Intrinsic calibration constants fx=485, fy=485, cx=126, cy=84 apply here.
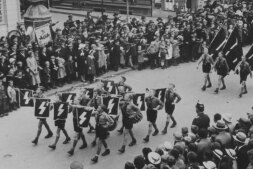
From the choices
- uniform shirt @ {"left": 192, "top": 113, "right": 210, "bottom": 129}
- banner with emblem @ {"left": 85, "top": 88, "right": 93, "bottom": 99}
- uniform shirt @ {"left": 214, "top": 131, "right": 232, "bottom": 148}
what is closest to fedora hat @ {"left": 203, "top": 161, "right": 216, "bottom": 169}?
uniform shirt @ {"left": 214, "top": 131, "right": 232, "bottom": 148}

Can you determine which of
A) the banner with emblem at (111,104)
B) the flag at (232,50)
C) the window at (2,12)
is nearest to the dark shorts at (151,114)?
the banner with emblem at (111,104)

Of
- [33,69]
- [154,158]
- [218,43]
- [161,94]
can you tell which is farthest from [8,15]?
[154,158]

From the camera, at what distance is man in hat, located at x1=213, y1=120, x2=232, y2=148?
1123 cm

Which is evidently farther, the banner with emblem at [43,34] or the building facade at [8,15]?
the building facade at [8,15]

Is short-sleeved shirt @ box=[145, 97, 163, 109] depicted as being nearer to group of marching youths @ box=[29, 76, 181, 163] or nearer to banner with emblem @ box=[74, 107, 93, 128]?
group of marching youths @ box=[29, 76, 181, 163]

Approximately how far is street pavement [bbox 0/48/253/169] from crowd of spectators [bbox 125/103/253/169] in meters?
2.70

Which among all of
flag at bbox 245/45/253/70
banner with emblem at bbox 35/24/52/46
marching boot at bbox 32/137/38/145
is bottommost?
marching boot at bbox 32/137/38/145

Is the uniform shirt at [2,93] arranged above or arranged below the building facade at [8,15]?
below

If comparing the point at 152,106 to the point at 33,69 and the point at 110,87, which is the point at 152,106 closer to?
the point at 110,87

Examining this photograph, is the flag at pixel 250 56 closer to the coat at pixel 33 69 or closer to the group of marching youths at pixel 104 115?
the group of marching youths at pixel 104 115

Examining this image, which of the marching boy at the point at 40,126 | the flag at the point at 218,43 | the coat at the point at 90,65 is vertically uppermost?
the flag at the point at 218,43

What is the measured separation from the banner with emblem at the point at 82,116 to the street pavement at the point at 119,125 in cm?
98

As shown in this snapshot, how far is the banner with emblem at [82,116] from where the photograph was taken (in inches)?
525

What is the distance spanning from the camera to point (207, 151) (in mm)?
10320
